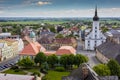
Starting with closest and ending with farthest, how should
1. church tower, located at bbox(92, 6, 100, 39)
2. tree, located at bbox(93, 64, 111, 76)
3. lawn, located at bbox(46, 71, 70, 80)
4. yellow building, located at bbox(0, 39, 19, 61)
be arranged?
tree, located at bbox(93, 64, 111, 76) → lawn, located at bbox(46, 71, 70, 80) → yellow building, located at bbox(0, 39, 19, 61) → church tower, located at bbox(92, 6, 100, 39)

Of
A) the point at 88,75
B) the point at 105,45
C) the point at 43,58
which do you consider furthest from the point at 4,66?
the point at 88,75

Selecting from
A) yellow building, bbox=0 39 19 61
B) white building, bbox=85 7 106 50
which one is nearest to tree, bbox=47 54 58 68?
yellow building, bbox=0 39 19 61

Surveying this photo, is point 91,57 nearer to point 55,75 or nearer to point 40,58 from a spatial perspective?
point 40,58

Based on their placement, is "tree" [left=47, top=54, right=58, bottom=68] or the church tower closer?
"tree" [left=47, top=54, right=58, bottom=68]

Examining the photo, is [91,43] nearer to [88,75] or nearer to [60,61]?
[60,61]

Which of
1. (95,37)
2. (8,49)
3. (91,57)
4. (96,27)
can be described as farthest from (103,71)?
(95,37)

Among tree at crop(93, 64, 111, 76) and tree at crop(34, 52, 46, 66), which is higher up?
tree at crop(93, 64, 111, 76)

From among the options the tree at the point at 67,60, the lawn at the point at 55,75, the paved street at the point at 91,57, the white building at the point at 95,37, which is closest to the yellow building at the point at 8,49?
the paved street at the point at 91,57

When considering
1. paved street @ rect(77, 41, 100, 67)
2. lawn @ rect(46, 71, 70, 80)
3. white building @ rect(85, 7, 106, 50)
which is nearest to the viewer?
lawn @ rect(46, 71, 70, 80)

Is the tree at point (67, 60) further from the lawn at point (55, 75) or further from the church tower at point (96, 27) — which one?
the church tower at point (96, 27)

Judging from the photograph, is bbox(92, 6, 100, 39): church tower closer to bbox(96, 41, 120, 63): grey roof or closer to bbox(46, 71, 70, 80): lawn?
bbox(96, 41, 120, 63): grey roof
